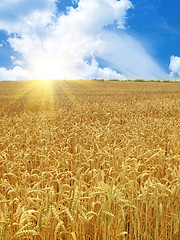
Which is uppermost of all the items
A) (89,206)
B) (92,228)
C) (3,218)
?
(3,218)

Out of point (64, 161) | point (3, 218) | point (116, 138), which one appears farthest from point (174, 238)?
point (116, 138)

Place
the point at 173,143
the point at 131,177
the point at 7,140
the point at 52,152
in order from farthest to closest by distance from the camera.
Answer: the point at 7,140
the point at 173,143
the point at 52,152
the point at 131,177

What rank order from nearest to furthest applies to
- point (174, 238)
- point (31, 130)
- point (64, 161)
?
point (174, 238) → point (64, 161) → point (31, 130)

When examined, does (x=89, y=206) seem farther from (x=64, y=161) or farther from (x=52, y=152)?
(x=52, y=152)

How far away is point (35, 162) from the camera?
3662 mm

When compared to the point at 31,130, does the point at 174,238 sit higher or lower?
lower

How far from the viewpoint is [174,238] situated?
1.98 metres

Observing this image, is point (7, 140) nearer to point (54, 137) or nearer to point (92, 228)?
point (54, 137)

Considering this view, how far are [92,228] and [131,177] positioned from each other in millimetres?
1098

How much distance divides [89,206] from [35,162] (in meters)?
1.68

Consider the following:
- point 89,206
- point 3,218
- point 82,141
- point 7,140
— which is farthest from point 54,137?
point 3,218

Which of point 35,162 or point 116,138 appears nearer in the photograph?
point 35,162

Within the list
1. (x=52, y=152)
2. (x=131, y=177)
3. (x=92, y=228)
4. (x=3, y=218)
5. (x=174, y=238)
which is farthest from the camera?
(x=52, y=152)

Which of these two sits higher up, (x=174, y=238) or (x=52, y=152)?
(x=52, y=152)
